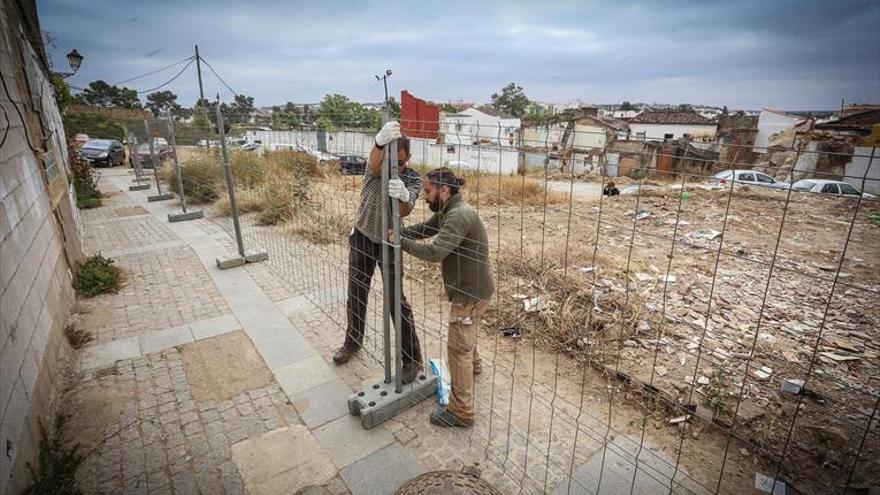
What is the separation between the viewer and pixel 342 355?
4.10 meters

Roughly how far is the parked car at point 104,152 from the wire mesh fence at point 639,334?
53.6ft

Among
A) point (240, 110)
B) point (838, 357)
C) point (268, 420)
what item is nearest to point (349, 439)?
point (268, 420)

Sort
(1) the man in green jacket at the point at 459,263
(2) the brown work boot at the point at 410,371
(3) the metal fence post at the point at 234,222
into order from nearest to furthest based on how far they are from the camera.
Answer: (1) the man in green jacket at the point at 459,263 < (2) the brown work boot at the point at 410,371 < (3) the metal fence post at the point at 234,222

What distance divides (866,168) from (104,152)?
25297 millimetres

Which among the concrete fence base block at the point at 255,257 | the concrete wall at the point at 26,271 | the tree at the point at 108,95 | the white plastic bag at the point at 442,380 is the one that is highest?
the tree at the point at 108,95

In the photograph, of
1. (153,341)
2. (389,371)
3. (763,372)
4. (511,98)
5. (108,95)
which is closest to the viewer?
(389,371)

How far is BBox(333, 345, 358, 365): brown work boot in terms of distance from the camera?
4078 mm

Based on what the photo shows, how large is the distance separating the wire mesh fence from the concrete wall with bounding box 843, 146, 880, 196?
0.14 ft

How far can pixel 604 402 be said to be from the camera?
11.9 feet

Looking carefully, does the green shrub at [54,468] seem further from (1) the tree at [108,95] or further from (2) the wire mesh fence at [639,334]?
(1) the tree at [108,95]

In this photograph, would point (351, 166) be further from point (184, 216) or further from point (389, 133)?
point (184, 216)

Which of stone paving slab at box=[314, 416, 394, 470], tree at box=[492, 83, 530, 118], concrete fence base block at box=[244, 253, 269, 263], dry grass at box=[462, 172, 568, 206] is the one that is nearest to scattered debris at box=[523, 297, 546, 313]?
stone paving slab at box=[314, 416, 394, 470]

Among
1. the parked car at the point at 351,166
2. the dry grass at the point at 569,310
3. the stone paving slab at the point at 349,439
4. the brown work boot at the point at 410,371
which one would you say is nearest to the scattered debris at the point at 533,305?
the dry grass at the point at 569,310

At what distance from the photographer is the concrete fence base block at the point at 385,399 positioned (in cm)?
326
